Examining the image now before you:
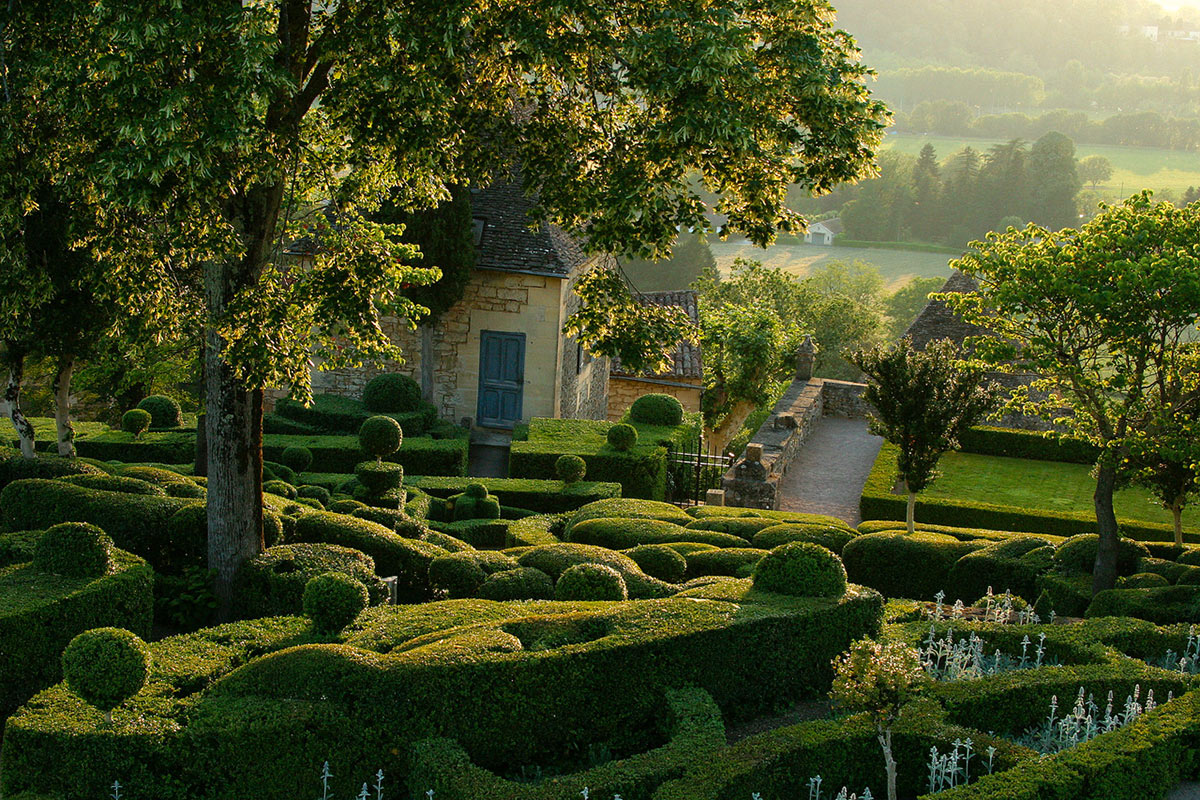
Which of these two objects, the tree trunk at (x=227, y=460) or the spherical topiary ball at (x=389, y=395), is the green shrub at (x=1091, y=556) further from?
the spherical topiary ball at (x=389, y=395)

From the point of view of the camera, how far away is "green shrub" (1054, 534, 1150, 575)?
551 inches

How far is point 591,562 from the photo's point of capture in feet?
39.4

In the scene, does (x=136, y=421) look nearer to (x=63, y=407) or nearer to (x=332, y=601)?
(x=63, y=407)

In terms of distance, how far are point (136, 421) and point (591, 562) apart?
420 inches

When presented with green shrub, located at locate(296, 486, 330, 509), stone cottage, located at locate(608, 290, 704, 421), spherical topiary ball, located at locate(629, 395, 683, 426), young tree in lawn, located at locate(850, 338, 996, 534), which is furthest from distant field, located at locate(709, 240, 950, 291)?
green shrub, located at locate(296, 486, 330, 509)

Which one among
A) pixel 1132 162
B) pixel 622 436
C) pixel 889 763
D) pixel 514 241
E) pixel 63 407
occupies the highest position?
pixel 1132 162

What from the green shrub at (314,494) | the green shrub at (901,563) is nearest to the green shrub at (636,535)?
the green shrub at (901,563)

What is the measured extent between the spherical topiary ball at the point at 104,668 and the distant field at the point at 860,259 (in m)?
66.2

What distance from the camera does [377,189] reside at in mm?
12422

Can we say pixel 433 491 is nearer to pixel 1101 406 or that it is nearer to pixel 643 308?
pixel 643 308

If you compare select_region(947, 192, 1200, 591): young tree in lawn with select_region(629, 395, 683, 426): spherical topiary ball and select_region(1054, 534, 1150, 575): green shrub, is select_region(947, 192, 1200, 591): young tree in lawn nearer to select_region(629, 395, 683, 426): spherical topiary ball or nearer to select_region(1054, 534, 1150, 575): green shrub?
select_region(1054, 534, 1150, 575): green shrub

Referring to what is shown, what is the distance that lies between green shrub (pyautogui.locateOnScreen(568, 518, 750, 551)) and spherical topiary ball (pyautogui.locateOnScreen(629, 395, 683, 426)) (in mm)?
7771

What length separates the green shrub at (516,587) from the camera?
11.3 m

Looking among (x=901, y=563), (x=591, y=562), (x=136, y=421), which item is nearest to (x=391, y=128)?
(x=591, y=562)
